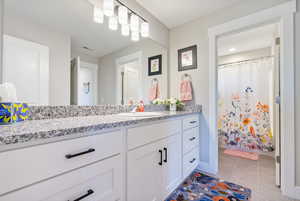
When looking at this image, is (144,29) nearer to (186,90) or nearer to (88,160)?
(186,90)

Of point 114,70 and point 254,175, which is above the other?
point 114,70

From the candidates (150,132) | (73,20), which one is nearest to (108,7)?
(73,20)

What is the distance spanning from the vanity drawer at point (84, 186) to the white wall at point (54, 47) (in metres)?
0.67

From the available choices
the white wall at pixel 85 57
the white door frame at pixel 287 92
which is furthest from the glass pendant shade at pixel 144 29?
the white door frame at pixel 287 92

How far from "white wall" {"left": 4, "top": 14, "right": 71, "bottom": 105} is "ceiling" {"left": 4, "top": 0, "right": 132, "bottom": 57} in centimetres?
4

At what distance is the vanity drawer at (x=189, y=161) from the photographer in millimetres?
1467

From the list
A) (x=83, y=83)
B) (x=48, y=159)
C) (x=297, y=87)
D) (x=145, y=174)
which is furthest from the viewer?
(x=297, y=87)

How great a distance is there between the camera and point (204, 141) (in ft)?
6.29

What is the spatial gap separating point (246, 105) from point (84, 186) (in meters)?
3.16

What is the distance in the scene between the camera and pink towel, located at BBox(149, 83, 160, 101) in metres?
2.04

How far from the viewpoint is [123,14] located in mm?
1531

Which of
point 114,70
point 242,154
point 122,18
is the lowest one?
point 242,154

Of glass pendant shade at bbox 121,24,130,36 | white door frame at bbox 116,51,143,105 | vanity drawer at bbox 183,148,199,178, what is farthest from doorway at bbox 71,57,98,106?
vanity drawer at bbox 183,148,199,178

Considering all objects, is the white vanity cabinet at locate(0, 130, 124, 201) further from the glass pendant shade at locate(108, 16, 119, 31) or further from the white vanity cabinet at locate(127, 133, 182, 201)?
the glass pendant shade at locate(108, 16, 119, 31)
